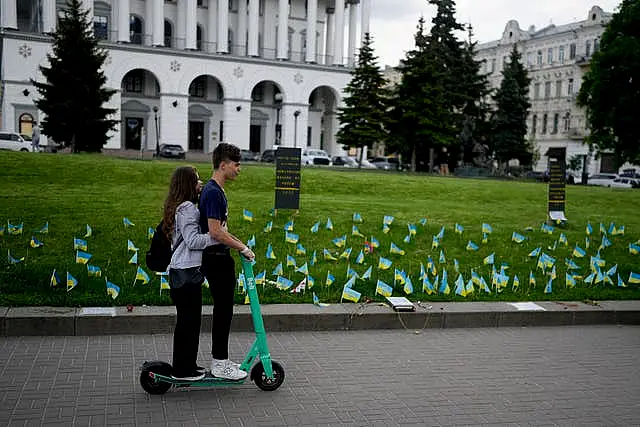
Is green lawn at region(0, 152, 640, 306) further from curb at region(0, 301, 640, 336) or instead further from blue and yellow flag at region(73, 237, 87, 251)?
curb at region(0, 301, 640, 336)

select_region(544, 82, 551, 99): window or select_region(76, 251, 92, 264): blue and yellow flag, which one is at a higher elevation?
select_region(544, 82, 551, 99): window

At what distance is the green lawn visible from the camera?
960cm

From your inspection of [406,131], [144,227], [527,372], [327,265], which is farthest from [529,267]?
[406,131]

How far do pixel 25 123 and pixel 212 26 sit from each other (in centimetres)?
1974

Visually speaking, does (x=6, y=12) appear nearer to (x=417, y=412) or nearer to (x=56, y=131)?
(x=56, y=131)

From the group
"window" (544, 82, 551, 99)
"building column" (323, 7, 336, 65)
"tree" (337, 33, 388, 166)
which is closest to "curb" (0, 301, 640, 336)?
"tree" (337, 33, 388, 166)

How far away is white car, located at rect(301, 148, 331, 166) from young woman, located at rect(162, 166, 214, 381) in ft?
159

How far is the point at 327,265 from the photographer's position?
1134 cm

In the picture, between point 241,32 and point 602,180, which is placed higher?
point 241,32

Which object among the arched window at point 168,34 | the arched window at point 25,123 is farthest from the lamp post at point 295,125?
the arched window at point 25,123

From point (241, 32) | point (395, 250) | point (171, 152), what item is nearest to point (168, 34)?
point (241, 32)

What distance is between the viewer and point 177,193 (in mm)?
5633

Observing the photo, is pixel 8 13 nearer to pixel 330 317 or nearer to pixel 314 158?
pixel 314 158

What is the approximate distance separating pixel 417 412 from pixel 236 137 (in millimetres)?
59041
